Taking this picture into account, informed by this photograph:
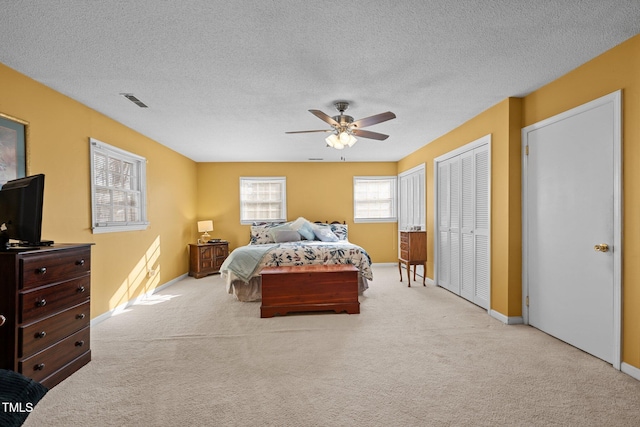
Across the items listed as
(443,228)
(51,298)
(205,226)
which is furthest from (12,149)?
(443,228)

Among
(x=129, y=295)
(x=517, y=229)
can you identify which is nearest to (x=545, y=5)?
(x=517, y=229)

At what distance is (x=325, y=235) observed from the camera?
6.28 meters

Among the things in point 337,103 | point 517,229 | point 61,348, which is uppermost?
point 337,103

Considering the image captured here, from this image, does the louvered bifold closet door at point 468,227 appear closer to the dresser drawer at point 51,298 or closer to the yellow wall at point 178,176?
the yellow wall at point 178,176

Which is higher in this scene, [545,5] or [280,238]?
[545,5]

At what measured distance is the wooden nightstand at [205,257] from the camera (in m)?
6.40

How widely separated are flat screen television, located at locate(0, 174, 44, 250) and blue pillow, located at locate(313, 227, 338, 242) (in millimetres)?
4503

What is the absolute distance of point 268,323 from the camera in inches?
145

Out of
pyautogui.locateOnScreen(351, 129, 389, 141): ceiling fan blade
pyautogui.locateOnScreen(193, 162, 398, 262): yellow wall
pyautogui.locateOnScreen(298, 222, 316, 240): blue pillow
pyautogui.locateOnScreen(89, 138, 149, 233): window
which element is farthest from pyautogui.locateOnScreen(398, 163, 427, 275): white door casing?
pyautogui.locateOnScreen(89, 138, 149, 233): window

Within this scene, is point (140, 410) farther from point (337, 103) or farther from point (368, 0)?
point (337, 103)

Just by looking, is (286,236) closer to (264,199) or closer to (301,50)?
(264,199)

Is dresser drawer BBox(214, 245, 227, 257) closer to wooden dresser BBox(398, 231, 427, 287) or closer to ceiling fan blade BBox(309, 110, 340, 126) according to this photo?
wooden dresser BBox(398, 231, 427, 287)

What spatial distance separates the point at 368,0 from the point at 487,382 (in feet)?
8.94

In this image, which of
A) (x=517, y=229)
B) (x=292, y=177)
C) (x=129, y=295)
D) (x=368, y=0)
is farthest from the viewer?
(x=292, y=177)
